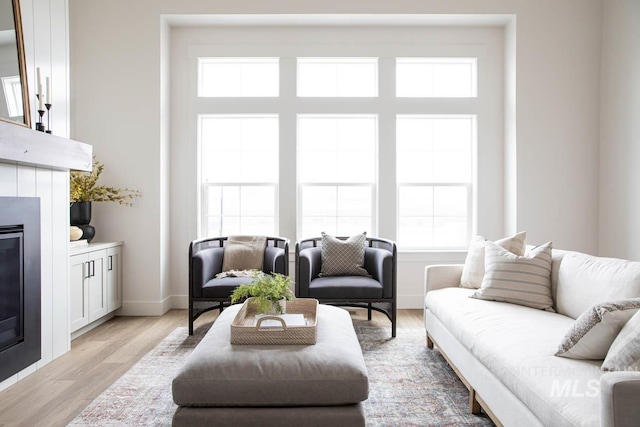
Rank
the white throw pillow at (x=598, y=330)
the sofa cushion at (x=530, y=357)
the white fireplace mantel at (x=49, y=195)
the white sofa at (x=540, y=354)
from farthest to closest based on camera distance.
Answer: the white fireplace mantel at (x=49, y=195), the white throw pillow at (x=598, y=330), the sofa cushion at (x=530, y=357), the white sofa at (x=540, y=354)

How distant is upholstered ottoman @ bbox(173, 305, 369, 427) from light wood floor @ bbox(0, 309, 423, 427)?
3.09 feet

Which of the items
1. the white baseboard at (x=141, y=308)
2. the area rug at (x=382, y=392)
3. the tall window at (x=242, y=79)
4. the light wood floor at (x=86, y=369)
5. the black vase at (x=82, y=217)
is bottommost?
the light wood floor at (x=86, y=369)

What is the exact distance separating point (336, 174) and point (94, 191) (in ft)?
8.22

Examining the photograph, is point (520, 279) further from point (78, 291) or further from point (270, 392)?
point (78, 291)

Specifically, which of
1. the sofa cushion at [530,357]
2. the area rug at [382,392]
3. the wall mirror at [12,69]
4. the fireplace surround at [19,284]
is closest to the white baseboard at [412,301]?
the area rug at [382,392]

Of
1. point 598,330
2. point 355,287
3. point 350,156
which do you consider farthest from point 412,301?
point 598,330

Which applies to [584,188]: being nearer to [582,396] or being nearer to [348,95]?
[348,95]

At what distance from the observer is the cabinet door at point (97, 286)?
12.2 ft

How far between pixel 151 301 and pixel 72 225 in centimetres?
107

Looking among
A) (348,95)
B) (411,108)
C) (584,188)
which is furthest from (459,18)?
(584,188)

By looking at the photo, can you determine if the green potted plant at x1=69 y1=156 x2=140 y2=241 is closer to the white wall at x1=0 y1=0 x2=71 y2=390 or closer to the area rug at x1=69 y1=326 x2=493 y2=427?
the white wall at x1=0 y1=0 x2=71 y2=390

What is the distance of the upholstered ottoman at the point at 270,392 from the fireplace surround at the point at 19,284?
1.51m

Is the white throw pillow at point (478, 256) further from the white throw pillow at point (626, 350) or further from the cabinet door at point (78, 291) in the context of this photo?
the cabinet door at point (78, 291)

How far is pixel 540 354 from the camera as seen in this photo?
1744mm
